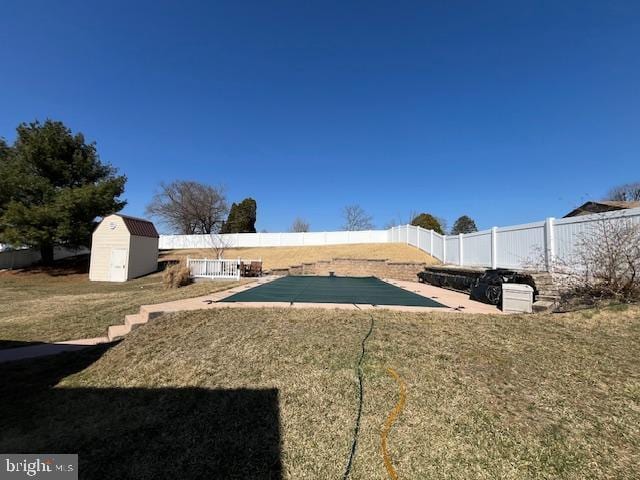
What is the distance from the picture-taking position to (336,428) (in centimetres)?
260

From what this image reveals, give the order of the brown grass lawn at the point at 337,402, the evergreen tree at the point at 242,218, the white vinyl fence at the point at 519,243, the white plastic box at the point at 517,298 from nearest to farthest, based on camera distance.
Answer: the brown grass lawn at the point at 337,402 < the white plastic box at the point at 517,298 < the white vinyl fence at the point at 519,243 < the evergreen tree at the point at 242,218

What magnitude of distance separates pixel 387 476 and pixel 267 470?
33.8 inches

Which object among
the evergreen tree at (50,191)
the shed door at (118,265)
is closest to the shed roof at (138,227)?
the shed door at (118,265)

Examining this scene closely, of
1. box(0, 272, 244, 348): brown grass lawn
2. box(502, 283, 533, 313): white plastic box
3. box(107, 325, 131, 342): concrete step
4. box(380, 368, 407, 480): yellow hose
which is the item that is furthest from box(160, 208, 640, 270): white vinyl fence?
box(107, 325, 131, 342): concrete step

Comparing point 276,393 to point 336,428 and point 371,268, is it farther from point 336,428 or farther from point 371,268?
point 371,268

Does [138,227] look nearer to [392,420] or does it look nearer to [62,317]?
[62,317]

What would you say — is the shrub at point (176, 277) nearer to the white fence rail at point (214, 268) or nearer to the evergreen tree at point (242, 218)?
the white fence rail at point (214, 268)

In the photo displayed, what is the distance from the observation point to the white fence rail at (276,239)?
97.9 feet

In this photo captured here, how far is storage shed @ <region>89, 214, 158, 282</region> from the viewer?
1945 centimetres

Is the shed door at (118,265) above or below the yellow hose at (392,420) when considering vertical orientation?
above

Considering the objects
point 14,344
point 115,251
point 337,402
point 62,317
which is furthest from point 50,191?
point 337,402

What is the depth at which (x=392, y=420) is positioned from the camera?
8.71 ft

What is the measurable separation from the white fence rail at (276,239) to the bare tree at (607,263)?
22.3m

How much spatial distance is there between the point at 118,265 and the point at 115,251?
3.09ft
